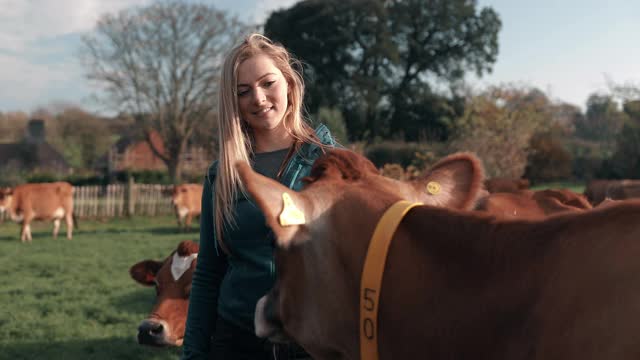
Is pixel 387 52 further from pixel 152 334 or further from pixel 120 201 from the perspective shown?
Result: pixel 152 334

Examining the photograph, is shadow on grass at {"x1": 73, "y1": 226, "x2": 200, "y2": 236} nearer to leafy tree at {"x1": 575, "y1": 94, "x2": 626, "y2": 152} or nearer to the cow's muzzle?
the cow's muzzle

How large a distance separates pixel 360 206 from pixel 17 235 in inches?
884

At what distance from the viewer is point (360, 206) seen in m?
1.94

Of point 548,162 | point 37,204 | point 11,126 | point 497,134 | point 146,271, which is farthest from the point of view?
point 11,126

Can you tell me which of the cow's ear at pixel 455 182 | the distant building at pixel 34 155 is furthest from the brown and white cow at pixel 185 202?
the distant building at pixel 34 155

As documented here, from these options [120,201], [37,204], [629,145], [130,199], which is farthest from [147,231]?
[629,145]

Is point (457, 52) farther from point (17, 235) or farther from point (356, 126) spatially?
point (17, 235)

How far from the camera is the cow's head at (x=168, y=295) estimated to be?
4.88 m

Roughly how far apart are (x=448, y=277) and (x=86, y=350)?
22.6 ft

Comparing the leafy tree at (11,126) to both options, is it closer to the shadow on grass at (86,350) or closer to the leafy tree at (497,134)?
the leafy tree at (497,134)

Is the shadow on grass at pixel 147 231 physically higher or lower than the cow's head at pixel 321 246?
lower

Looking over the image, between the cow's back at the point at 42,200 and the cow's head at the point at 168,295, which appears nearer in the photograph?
the cow's head at the point at 168,295

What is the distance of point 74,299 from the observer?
10.3 metres

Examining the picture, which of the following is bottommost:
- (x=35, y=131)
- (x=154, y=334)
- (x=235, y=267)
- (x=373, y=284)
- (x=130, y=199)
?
(x=130, y=199)
